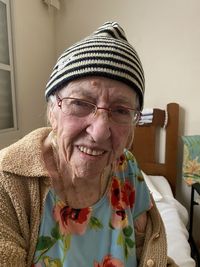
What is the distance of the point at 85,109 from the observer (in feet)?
2.10

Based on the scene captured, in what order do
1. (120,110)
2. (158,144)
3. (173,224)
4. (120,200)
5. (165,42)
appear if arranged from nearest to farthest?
(120,110) < (120,200) < (173,224) < (165,42) < (158,144)

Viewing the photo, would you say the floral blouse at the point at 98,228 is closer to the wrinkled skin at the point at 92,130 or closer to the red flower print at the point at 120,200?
the red flower print at the point at 120,200

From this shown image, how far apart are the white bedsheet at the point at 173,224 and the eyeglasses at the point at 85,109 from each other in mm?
729

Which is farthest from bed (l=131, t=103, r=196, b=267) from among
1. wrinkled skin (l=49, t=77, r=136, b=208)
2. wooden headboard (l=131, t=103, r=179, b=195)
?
wrinkled skin (l=49, t=77, r=136, b=208)

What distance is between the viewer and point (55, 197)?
26.5 inches

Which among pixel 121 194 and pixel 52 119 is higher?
pixel 52 119

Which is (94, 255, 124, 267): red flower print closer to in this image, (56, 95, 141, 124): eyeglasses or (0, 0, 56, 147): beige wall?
(56, 95, 141, 124): eyeglasses

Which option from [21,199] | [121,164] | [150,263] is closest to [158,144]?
[121,164]

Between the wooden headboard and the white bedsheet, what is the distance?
0.11 meters

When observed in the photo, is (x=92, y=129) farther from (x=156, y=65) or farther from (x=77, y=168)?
(x=156, y=65)

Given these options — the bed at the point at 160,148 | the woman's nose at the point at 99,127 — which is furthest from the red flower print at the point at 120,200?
the bed at the point at 160,148

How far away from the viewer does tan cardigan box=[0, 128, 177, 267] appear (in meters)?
0.56

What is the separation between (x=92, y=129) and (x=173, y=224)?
97cm

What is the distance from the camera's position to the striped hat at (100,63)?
2.05 feet
